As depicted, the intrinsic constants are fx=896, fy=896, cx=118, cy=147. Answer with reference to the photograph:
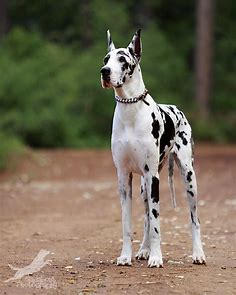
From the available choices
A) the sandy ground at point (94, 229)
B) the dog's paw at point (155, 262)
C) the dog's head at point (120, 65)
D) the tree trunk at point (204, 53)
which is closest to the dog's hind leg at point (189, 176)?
the sandy ground at point (94, 229)

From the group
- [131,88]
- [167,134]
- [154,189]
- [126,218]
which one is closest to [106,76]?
[131,88]

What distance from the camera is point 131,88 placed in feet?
29.3

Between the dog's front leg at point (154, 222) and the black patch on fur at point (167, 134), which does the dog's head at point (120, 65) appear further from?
the dog's front leg at point (154, 222)

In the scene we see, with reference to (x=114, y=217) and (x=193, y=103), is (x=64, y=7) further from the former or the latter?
(x=114, y=217)

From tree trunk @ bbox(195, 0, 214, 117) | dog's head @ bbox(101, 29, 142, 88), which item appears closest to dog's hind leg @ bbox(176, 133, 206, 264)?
dog's head @ bbox(101, 29, 142, 88)

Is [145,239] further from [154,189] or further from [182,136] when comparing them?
[182,136]

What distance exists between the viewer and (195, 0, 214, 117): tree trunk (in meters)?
30.5

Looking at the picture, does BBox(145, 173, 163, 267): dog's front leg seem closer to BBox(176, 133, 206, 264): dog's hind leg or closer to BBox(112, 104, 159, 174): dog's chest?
BBox(112, 104, 159, 174): dog's chest

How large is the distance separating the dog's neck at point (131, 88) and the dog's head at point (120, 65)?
0.05 metres

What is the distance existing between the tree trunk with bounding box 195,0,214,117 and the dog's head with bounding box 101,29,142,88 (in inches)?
844

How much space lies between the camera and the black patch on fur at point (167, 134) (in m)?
9.12

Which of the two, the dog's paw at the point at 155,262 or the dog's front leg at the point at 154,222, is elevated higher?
the dog's front leg at the point at 154,222

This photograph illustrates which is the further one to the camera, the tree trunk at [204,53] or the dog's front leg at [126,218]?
the tree trunk at [204,53]

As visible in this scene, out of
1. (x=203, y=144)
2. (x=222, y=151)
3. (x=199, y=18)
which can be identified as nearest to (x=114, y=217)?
(x=222, y=151)
